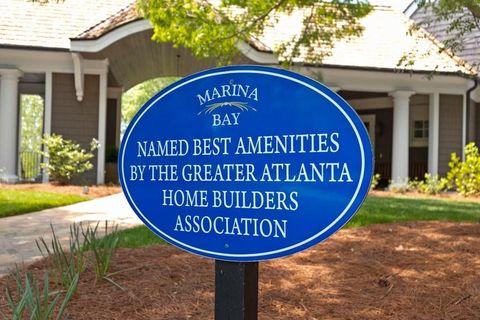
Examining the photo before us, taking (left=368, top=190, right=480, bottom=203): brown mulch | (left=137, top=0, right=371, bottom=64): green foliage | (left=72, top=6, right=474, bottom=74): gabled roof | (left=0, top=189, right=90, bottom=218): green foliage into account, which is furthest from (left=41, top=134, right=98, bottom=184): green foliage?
(left=368, top=190, right=480, bottom=203): brown mulch

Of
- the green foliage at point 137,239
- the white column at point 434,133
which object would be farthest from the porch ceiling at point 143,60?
the green foliage at point 137,239

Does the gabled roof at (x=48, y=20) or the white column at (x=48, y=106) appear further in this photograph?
the white column at (x=48, y=106)

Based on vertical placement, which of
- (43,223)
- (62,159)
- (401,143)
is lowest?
(43,223)

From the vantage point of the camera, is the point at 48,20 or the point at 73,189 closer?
the point at 73,189

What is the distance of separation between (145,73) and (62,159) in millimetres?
5498

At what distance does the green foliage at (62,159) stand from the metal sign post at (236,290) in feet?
37.2

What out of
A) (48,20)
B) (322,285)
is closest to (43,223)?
(322,285)

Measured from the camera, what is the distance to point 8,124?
44.1 ft

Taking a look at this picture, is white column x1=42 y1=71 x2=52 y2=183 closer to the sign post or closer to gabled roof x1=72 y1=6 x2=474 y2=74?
gabled roof x1=72 y1=6 x2=474 y2=74

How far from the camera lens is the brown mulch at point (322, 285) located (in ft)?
11.3

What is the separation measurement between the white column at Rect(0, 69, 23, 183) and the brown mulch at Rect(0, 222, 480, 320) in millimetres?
9566

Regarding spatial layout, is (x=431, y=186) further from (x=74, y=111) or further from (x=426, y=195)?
(x=74, y=111)

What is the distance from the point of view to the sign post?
190 cm

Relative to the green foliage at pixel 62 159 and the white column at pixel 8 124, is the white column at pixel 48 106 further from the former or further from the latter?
the white column at pixel 8 124
